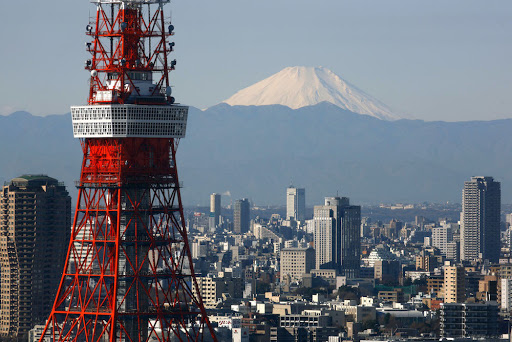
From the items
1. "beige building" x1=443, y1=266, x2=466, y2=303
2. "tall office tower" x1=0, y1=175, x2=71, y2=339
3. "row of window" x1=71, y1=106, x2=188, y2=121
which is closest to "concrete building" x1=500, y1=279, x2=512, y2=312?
"beige building" x1=443, y1=266, x2=466, y2=303

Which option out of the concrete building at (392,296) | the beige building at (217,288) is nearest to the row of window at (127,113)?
the beige building at (217,288)

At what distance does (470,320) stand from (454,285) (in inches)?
2057

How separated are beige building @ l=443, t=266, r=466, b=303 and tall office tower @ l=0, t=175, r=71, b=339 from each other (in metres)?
44.5

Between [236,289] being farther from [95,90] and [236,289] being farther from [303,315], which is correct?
[95,90]

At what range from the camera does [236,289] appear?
174375mm

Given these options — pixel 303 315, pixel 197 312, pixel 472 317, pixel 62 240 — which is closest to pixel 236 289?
pixel 303 315

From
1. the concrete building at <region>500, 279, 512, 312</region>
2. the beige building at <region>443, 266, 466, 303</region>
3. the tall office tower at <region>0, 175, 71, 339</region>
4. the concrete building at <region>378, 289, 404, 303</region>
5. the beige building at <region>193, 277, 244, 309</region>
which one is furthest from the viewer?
the concrete building at <region>378, 289, 404, 303</region>

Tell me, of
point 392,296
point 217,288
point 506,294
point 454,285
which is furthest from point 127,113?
point 392,296

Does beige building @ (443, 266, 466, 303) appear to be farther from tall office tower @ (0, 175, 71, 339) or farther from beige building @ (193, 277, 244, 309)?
tall office tower @ (0, 175, 71, 339)

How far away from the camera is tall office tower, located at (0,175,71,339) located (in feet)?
412

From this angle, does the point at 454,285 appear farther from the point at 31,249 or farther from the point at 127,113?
the point at 127,113

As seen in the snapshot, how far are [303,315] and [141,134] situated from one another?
8052 centimetres

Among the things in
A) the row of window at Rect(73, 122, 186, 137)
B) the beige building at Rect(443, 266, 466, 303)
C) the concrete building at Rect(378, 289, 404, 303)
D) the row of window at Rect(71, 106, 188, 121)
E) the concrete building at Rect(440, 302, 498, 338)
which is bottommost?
the concrete building at Rect(440, 302, 498, 338)

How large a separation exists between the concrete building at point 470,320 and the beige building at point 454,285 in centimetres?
4237
